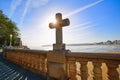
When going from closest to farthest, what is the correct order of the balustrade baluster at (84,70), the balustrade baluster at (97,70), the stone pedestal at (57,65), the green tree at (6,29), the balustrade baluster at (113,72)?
the balustrade baluster at (113,72), the balustrade baluster at (97,70), the balustrade baluster at (84,70), the stone pedestal at (57,65), the green tree at (6,29)

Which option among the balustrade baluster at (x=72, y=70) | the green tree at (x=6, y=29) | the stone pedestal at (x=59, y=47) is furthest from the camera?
the green tree at (x=6, y=29)

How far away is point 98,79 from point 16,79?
13.6 ft

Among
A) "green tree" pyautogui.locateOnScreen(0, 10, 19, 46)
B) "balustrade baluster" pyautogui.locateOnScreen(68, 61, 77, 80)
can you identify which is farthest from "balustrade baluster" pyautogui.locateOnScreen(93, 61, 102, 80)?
"green tree" pyautogui.locateOnScreen(0, 10, 19, 46)

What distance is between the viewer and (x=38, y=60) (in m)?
8.10

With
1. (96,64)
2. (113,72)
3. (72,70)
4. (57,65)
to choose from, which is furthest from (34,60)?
(113,72)

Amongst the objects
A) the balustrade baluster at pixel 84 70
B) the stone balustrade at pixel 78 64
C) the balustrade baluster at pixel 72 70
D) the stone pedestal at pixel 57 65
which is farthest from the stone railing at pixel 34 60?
the balustrade baluster at pixel 84 70

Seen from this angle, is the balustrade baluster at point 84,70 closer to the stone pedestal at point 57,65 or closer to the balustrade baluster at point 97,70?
the balustrade baluster at point 97,70

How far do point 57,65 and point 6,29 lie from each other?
37332 mm

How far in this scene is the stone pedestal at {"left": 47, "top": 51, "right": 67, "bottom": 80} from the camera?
5787mm

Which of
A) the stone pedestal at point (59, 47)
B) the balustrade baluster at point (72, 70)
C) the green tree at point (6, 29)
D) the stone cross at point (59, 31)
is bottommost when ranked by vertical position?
the balustrade baluster at point (72, 70)

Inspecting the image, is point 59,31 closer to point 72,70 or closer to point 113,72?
point 72,70

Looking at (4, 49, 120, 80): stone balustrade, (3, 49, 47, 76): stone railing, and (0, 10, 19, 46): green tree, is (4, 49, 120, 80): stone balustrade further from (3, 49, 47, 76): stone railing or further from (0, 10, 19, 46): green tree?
(0, 10, 19, 46): green tree

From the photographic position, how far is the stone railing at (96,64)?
388 centimetres

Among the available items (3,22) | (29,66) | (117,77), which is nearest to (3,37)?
(3,22)
